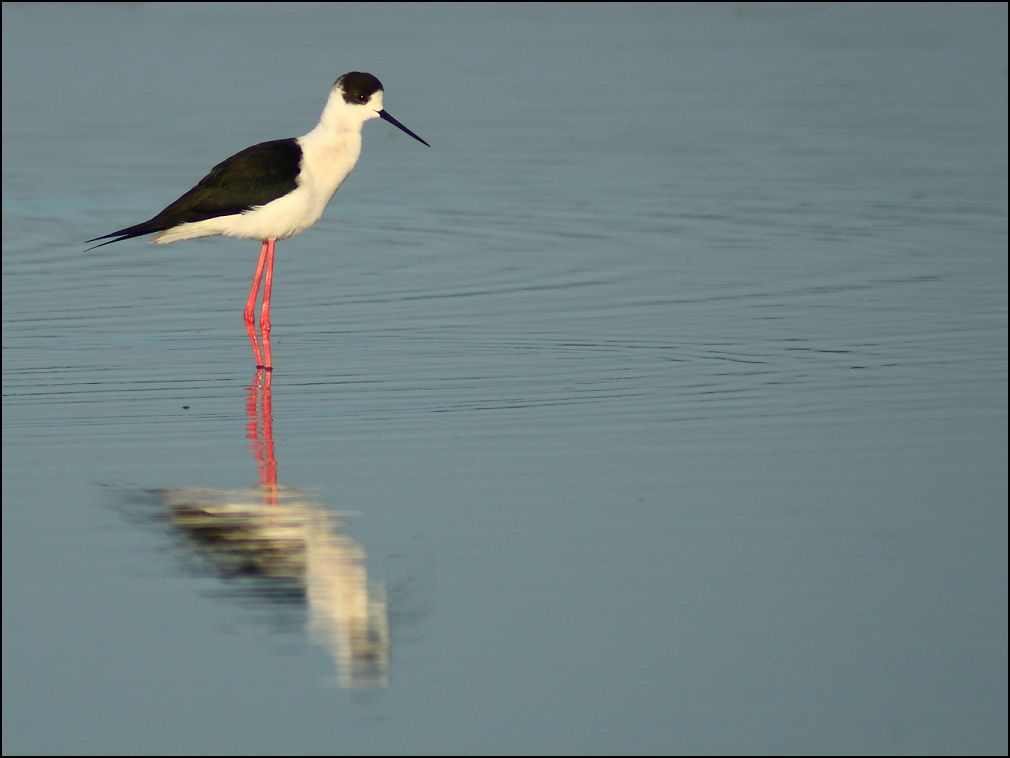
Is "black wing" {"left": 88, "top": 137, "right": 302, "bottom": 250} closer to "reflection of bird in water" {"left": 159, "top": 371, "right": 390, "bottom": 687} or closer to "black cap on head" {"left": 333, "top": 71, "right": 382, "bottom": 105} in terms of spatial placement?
"black cap on head" {"left": 333, "top": 71, "right": 382, "bottom": 105}

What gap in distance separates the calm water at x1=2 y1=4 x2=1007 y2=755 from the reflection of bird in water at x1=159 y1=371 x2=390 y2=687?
2 centimetres

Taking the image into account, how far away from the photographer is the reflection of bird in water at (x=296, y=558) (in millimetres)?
5418

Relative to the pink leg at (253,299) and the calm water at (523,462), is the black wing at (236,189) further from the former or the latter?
the calm water at (523,462)

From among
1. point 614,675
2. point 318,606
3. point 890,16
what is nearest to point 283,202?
point 318,606

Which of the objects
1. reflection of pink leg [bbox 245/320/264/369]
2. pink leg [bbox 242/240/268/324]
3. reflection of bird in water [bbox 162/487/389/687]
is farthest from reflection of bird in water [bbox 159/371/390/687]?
pink leg [bbox 242/240/268/324]

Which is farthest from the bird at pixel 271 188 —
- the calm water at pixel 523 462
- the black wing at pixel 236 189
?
the calm water at pixel 523 462

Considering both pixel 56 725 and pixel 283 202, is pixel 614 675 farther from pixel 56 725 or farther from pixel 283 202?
pixel 283 202

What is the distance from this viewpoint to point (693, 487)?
22.5 feet

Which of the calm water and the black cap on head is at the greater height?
the black cap on head

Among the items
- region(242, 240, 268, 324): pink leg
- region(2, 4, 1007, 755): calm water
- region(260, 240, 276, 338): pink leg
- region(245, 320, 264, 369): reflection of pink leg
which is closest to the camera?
region(2, 4, 1007, 755): calm water

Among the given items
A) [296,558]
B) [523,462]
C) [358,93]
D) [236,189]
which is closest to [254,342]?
[236,189]

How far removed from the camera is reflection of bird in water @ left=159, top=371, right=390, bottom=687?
542cm

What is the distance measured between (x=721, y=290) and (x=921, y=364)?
229 cm

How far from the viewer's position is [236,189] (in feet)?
33.4
